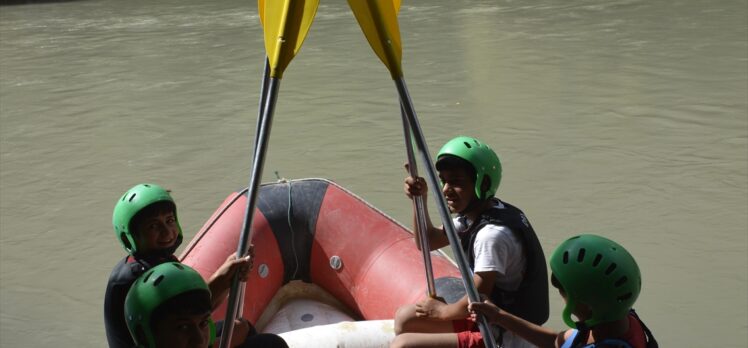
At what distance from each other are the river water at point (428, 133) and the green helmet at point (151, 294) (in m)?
2.89

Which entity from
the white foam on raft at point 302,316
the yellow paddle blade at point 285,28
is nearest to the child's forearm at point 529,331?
the yellow paddle blade at point 285,28

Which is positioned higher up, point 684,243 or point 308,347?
point 308,347

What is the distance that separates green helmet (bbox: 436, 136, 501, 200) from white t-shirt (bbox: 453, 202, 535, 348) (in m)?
0.13

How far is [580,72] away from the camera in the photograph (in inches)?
393

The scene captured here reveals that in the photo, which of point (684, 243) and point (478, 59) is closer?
point (684, 243)

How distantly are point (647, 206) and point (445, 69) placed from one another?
15.9 feet

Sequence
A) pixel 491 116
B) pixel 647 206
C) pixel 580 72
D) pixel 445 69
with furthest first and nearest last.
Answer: pixel 445 69 < pixel 580 72 < pixel 491 116 < pixel 647 206

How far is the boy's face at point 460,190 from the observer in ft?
9.07

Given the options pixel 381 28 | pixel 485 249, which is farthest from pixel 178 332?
pixel 485 249

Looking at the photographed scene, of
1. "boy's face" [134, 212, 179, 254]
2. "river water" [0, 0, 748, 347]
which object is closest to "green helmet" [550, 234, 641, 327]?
"boy's face" [134, 212, 179, 254]

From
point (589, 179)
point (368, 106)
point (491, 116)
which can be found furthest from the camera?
point (368, 106)

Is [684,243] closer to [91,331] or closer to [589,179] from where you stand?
[589,179]

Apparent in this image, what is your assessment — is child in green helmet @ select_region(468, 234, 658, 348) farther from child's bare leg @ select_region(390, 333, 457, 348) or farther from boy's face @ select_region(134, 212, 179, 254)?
boy's face @ select_region(134, 212, 179, 254)

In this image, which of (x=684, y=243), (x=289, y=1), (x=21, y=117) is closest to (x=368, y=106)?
(x=21, y=117)
